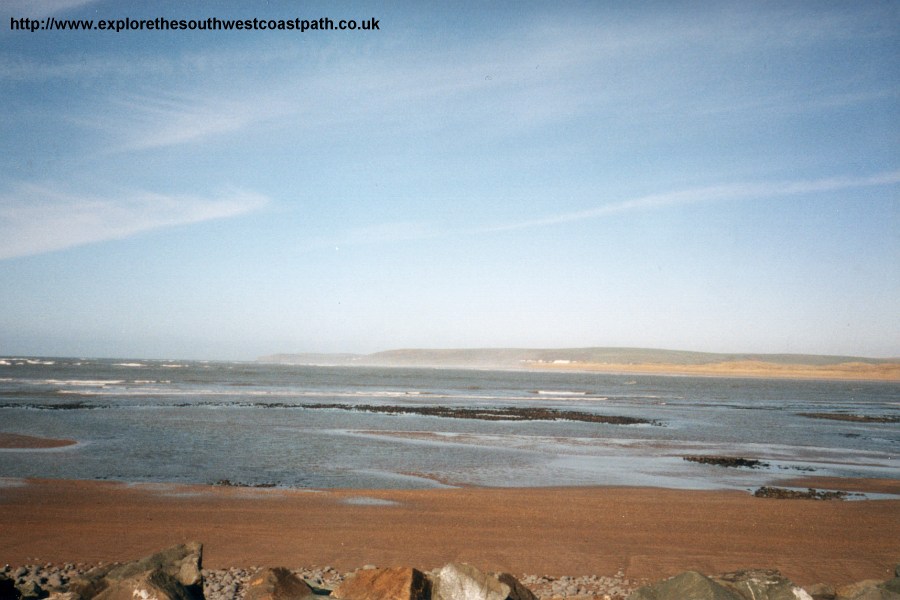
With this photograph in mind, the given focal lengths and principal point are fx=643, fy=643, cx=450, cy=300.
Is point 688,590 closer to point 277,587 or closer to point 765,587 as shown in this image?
point 765,587

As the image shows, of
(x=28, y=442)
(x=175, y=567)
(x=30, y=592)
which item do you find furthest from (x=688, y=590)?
(x=28, y=442)

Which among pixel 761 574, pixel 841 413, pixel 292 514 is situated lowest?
pixel 841 413

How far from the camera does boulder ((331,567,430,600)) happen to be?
5.82m

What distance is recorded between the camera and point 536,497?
15094 mm

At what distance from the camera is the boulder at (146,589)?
5406 millimetres

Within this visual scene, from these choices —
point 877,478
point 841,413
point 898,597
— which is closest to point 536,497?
point 898,597

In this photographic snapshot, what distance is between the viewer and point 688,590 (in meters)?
5.92

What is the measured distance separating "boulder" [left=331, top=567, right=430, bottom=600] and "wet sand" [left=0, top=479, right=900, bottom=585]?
371cm

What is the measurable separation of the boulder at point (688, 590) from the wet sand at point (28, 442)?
22070 millimetres

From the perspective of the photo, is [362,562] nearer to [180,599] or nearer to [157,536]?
[157,536]

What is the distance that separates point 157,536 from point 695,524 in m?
10.0

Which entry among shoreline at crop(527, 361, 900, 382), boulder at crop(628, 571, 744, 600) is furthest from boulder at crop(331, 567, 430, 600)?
shoreline at crop(527, 361, 900, 382)

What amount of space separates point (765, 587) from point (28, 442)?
81.2 ft

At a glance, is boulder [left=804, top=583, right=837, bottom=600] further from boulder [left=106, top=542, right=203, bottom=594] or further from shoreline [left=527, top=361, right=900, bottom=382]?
shoreline [left=527, top=361, right=900, bottom=382]
